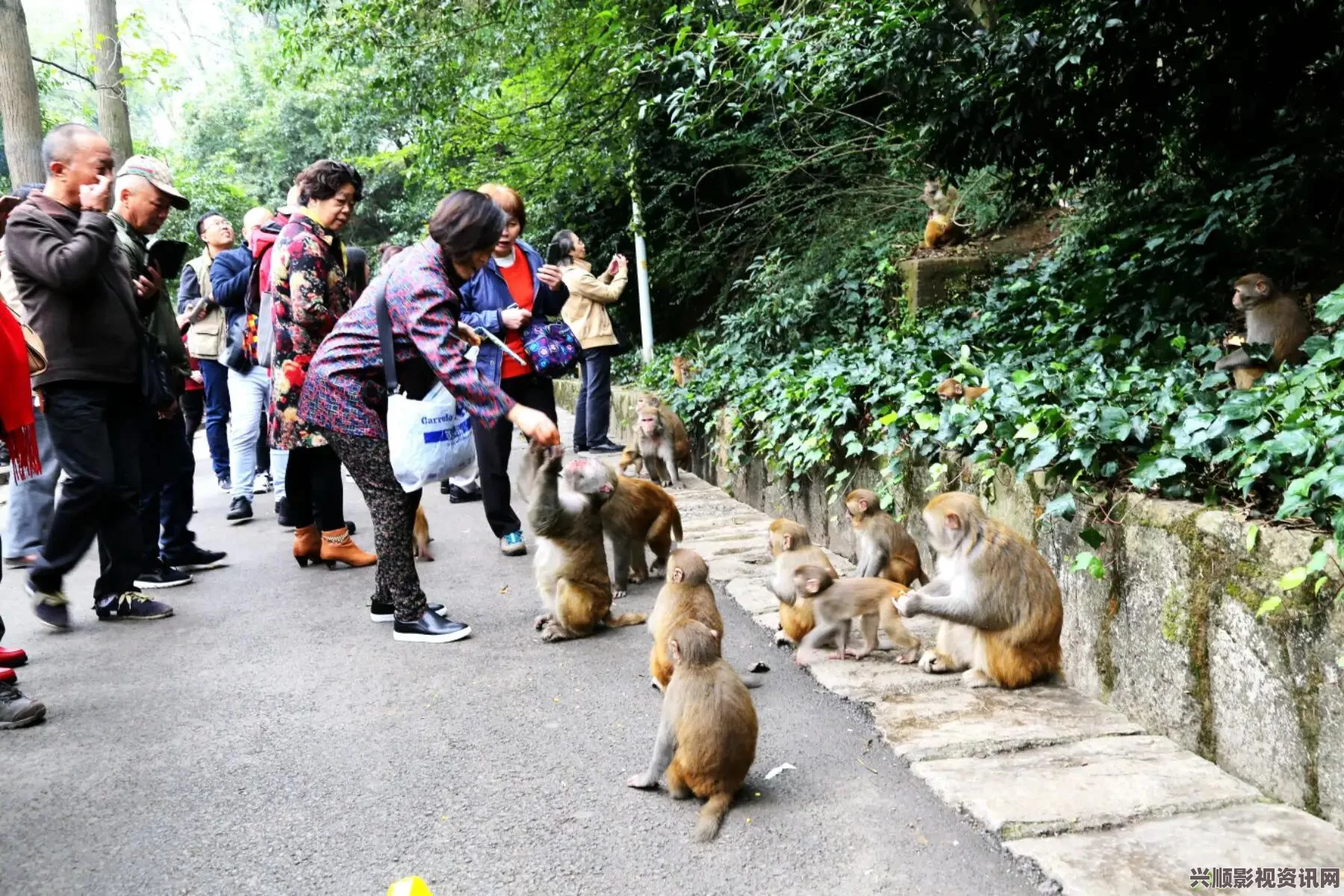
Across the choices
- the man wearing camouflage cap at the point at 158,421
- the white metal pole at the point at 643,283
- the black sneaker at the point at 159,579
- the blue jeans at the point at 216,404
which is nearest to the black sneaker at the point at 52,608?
the man wearing camouflage cap at the point at 158,421

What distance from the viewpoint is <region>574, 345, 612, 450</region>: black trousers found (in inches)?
406

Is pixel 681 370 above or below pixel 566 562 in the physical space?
above

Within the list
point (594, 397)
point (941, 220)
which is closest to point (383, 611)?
point (594, 397)

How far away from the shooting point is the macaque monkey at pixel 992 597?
3908 millimetres

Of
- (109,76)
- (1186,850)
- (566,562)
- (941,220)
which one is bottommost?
(1186,850)

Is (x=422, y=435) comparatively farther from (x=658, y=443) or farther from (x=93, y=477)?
(x=658, y=443)

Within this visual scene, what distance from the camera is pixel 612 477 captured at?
5.53 m

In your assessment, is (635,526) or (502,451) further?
(502,451)

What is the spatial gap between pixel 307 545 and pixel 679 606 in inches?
132

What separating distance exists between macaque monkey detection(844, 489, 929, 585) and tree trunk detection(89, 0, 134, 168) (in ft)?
43.2

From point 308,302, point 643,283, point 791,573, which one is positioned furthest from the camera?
point 643,283

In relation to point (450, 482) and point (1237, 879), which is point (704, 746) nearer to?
point (1237, 879)

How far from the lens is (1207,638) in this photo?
3.27 meters

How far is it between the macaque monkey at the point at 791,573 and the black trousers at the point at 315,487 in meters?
2.78
